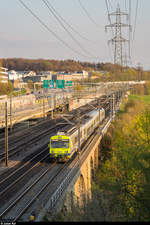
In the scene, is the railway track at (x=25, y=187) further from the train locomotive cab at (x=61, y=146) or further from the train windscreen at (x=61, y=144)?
the train windscreen at (x=61, y=144)

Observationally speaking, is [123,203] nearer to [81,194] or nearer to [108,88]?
[81,194]

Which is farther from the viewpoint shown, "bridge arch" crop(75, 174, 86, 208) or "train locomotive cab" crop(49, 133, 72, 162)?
"train locomotive cab" crop(49, 133, 72, 162)

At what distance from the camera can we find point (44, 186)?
728 inches

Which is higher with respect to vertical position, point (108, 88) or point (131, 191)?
point (108, 88)

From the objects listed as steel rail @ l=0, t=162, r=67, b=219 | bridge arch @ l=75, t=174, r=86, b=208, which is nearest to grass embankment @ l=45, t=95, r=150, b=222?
bridge arch @ l=75, t=174, r=86, b=208

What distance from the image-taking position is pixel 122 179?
31.1m

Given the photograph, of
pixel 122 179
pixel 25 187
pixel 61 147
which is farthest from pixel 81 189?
pixel 122 179

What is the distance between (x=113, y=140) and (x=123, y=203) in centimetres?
2050

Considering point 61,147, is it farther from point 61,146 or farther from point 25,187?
point 25,187

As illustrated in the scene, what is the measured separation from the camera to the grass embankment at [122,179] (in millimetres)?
20516

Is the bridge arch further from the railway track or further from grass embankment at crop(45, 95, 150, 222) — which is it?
the railway track

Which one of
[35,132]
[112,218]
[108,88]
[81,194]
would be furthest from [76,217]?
[108,88]

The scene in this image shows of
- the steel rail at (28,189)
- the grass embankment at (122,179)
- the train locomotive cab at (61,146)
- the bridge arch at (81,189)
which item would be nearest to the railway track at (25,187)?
the steel rail at (28,189)

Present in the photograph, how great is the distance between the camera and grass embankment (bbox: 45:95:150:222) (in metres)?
20.5
